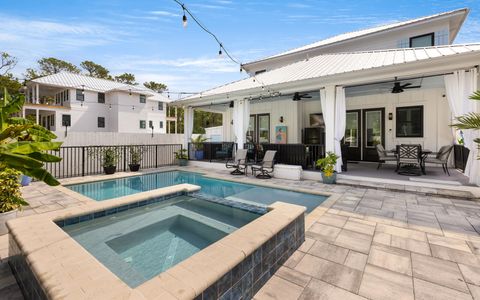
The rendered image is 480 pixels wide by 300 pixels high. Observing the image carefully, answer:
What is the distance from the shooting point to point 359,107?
10484mm

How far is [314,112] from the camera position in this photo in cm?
1151

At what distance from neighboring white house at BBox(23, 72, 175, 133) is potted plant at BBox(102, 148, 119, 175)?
42.7 ft

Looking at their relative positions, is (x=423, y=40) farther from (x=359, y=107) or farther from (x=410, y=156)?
(x=410, y=156)

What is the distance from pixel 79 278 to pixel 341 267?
8.42 feet

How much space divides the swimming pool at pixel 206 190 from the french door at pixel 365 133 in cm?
625

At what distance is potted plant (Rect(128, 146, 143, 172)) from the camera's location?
9.42m

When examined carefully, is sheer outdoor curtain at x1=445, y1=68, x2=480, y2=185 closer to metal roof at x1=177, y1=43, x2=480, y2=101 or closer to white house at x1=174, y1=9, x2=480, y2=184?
white house at x1=174, y1=9, x2=480, y2=184

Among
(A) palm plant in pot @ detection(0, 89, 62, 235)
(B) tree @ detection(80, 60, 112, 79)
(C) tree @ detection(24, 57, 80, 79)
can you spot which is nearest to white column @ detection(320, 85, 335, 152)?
(A) palm plant in pot @ detection(0, 89, 62, 235)

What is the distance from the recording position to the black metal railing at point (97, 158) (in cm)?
830

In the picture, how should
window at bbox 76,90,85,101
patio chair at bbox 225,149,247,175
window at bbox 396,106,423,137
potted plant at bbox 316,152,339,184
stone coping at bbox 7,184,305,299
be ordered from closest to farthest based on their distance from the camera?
stone coping at bbox 7,184,305,299
potted plant at bbox 316,152,339,184
patio chair at bbox 225,149,247,175
window at bbox 396,106,423,137
window at bbox 76,90,85,101

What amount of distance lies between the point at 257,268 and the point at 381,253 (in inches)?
70.8

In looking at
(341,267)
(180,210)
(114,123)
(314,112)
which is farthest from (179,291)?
(114,123)

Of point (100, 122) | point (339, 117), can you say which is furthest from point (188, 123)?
point (100, 122)

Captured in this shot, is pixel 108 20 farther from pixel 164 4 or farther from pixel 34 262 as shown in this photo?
pixel 34 262
